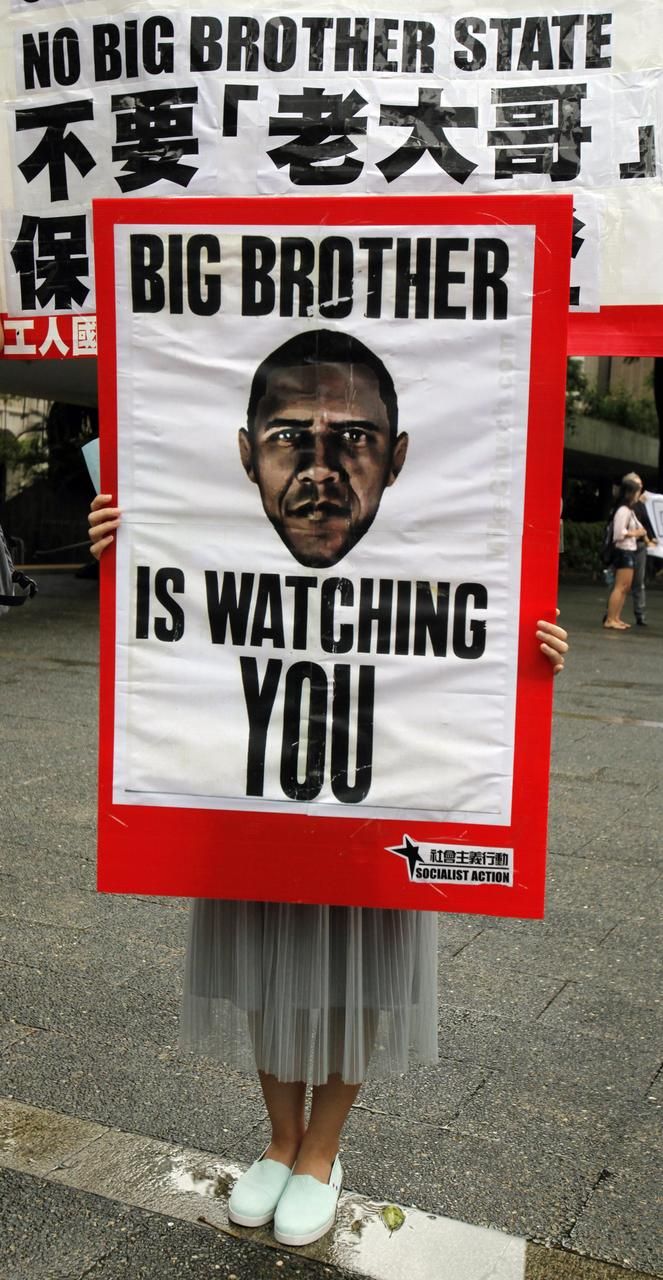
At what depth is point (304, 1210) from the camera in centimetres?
253

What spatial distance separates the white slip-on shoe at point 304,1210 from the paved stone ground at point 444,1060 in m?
0.07

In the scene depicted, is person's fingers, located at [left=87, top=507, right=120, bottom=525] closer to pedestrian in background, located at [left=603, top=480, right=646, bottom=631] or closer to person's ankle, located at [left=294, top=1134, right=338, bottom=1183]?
person's ankle, located at [left=294, top=1134, right=338, bottom=1183]

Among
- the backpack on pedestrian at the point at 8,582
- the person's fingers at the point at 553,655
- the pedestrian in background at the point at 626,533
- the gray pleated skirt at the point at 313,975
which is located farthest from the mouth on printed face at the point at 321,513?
the pedestrian in background at the point at 626,533

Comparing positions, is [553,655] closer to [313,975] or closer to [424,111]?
[313,975]

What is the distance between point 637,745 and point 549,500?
18.8 ft

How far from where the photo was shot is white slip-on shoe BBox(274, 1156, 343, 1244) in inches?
98.8

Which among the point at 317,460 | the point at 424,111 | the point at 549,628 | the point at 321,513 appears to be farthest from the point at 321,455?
the point at 424,111

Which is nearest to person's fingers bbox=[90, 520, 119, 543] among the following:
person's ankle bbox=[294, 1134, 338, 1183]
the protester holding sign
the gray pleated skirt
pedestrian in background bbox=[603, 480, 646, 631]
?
the protester holding sign

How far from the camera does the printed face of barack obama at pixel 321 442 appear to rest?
2.32 metres

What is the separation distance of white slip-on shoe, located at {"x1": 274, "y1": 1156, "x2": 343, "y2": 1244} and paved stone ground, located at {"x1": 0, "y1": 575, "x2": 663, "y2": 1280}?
0.23ft

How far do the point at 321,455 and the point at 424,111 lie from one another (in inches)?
37.4

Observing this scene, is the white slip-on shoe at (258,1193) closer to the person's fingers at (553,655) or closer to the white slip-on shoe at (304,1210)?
the white slip-on shoe at (304,1210)

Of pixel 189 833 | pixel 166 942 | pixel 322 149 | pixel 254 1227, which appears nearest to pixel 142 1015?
pixel 166 942

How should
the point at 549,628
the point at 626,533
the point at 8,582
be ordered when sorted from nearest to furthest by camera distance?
the point at 549,628, the point at 8,582, the point at 626,533
